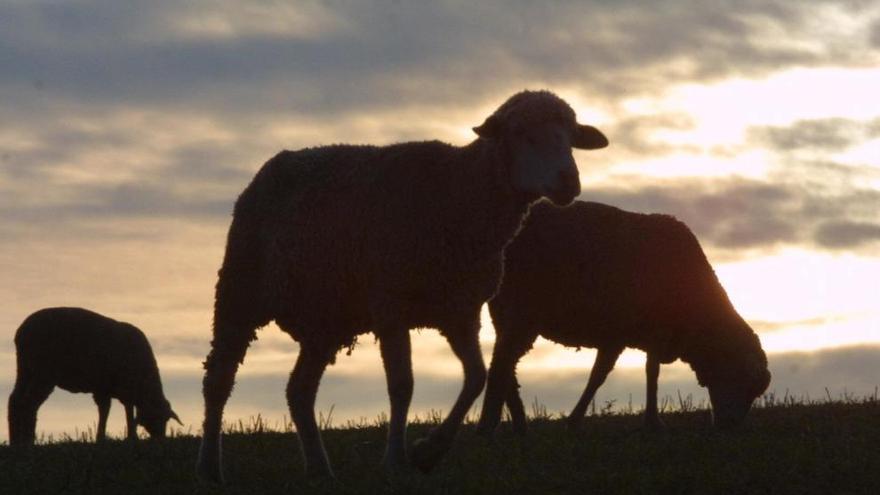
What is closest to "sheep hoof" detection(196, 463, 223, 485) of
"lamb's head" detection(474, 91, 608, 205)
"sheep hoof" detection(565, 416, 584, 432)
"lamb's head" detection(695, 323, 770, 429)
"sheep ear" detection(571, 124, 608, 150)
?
"lamb's head" detection(474, 91, 608, 205)

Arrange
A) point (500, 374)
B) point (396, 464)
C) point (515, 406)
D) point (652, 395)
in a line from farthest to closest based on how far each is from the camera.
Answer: point (652, 395) → point (515, 406) → point (500, 374) → point (396, 464)

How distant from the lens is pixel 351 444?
12633mm

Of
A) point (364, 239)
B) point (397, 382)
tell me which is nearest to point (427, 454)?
point (397, 382)

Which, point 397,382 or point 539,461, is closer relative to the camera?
point 397,382

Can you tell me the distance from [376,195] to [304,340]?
133cm

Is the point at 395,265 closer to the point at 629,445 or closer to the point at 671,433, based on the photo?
the point at 629,445

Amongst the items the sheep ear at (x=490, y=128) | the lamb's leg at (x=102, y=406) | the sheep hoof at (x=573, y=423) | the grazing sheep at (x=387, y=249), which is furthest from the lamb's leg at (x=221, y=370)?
the lamb's leg at (x=102, y=406)

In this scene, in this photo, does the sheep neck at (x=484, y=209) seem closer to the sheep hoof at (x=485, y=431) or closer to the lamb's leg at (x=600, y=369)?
the sheep hoof at (x=485, y=431)

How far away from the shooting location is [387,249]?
1004cm

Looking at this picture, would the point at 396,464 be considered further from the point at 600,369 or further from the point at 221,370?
the point at 600,369

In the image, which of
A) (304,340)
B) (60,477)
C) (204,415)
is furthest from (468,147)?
(60,477)

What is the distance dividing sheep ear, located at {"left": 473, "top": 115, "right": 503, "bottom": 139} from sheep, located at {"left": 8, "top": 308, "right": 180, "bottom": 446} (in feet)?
36.1

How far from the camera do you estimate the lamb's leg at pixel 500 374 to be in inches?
538

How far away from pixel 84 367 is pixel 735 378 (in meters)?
9.62
